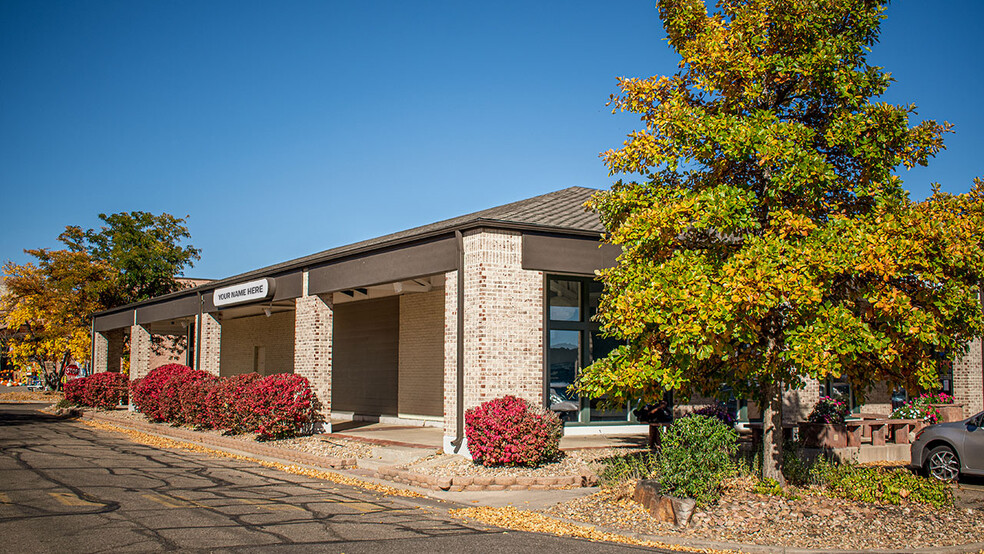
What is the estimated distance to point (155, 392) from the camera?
77.8 feet

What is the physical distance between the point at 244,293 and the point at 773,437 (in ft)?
55.2

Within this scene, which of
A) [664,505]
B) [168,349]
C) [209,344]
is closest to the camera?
[664,505]

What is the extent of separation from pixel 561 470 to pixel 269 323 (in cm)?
2254

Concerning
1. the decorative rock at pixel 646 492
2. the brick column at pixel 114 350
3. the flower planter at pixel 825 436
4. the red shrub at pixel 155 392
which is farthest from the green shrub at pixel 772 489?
the brick column at pixel 114 350

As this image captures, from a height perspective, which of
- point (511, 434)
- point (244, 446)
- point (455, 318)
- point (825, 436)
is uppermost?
point (455, 318)

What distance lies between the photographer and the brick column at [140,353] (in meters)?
31.3

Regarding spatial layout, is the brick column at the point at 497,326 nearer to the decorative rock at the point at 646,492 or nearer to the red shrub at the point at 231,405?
the decorative rock at the point at 646,492

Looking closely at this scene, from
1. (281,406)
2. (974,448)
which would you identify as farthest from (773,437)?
(281,406)

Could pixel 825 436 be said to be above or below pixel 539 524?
above

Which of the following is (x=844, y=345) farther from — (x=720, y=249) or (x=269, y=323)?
(x=269, y=323)

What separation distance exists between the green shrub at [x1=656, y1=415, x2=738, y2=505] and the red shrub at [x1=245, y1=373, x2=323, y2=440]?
10828 mm

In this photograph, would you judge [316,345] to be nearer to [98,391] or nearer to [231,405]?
[231,405]

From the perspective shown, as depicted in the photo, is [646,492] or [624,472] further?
[624,472]

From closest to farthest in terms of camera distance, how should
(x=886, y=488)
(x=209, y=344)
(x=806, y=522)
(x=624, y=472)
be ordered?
(x=806, y=522), (x=886, y=488), (x=624, y=472), (x=209, y=344)
